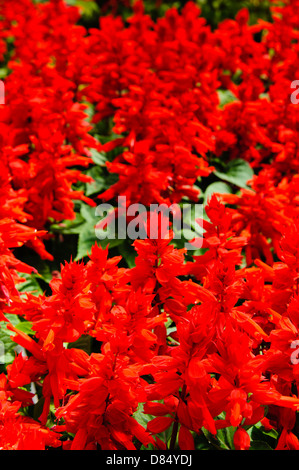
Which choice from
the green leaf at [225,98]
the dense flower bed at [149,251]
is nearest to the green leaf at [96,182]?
the dense flower bed at [149,251]

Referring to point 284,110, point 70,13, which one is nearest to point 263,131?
point 284,110

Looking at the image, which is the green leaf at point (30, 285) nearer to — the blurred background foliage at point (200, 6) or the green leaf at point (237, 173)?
the green leaf at point (237, 173)

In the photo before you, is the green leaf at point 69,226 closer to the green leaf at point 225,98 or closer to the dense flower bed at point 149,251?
the dense flower bed at point 149,251

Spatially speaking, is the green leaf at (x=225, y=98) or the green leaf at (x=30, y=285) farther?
the green leaf at (x=225, y=98)

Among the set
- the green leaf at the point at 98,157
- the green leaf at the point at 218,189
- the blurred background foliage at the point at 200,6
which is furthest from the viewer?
the blurred background foliage at the point at 200,6

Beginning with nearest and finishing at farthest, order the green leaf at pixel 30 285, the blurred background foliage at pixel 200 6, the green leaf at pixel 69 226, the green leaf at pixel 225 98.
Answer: the green leaf at pixel 30 285 → the green leaf at pixel 69 226 → the green leaf at pixel 225 98 → the blurred background foliage at pixel 200 6

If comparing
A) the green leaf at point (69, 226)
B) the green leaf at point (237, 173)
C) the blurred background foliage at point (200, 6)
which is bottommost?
the green leaf at point (69, 226)

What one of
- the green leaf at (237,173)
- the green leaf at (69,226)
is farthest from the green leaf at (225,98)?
the green leaf at (69,226)

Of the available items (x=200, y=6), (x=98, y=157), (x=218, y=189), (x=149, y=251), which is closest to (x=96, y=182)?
(x=98, y=157)

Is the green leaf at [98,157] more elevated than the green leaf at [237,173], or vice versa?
the green leaf at [98,157]

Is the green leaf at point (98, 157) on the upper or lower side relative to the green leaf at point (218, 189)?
upper

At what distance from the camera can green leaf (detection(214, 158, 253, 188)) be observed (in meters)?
2.31

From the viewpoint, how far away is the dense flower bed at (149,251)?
1149 mm

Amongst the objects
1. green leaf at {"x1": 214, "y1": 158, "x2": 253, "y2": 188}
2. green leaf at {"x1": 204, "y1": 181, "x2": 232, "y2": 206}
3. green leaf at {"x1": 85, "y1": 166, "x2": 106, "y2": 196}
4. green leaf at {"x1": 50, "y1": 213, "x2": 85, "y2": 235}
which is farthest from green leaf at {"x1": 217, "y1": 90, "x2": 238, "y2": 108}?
green leaf at {"x1": 50, "y1": 213, "x2": 85, "y2": 235}
